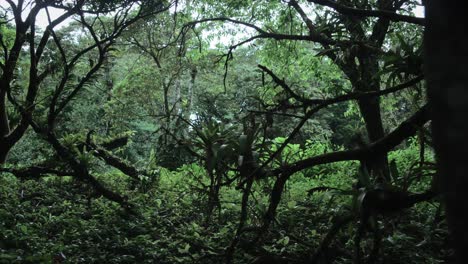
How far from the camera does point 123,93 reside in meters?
20.2

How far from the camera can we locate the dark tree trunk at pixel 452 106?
2.99 ft

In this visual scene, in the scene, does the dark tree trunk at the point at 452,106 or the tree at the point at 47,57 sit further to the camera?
the tree at the point at 47,57

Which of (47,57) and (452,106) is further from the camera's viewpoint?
(47,57)

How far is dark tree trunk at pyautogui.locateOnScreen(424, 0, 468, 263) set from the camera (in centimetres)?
91

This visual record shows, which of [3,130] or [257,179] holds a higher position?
[3,130]

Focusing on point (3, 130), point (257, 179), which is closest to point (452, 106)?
point (257, 179)

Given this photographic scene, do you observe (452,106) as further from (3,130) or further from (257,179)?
(3,130)

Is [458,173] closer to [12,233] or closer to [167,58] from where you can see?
[12,233]

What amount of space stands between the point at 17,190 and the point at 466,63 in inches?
333

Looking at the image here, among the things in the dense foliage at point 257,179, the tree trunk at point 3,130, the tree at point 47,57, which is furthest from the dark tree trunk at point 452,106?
the tree trunk at point 3,130

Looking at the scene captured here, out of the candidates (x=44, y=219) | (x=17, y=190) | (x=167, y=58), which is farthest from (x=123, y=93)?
(x=44, y=219)

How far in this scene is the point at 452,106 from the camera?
0.94 meters

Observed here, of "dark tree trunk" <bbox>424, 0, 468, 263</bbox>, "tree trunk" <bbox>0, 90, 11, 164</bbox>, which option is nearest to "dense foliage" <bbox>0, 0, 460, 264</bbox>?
"tree trunk" <bbox>0, 90, 11, 164</bbox>

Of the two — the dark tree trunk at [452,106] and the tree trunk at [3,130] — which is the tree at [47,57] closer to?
the tree trunk at [3,130]
